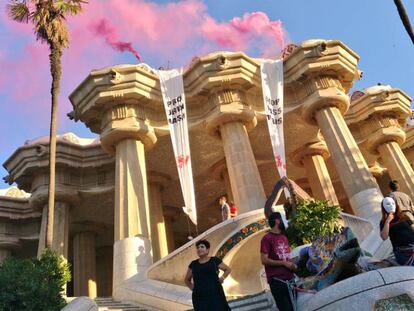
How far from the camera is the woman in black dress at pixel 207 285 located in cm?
621

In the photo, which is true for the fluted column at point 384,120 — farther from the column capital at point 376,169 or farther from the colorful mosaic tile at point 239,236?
the colorful mosaic tile at point 239,236

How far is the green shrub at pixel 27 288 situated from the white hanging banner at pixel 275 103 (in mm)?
11563

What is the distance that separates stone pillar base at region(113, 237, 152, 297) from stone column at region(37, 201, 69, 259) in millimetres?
8058

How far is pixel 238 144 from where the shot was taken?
2102 cm

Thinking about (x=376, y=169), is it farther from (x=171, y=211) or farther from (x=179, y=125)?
(x=179, y=125)

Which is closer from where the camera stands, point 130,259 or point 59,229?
point 130,259

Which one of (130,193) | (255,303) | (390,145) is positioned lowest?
(255,303)

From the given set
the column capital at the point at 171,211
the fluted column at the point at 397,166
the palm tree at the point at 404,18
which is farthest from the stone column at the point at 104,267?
the palm tree at the point at 404,18

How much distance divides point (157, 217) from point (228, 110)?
841 centimetres

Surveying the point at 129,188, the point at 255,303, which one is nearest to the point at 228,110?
the point at 129,188

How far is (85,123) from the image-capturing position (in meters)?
23.4

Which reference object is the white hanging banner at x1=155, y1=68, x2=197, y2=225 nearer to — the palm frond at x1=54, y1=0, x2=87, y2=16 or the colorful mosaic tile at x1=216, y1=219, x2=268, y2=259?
the colorful mosaic tile at x1=216, y1=219, x2=268, y2=259

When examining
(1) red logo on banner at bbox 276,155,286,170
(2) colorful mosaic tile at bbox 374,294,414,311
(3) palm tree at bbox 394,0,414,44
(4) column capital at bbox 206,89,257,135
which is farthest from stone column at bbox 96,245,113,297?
(2) colorful mosaic tile at bbox 374,294,414,311

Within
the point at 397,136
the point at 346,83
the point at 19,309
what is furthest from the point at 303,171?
the point at 19,309
